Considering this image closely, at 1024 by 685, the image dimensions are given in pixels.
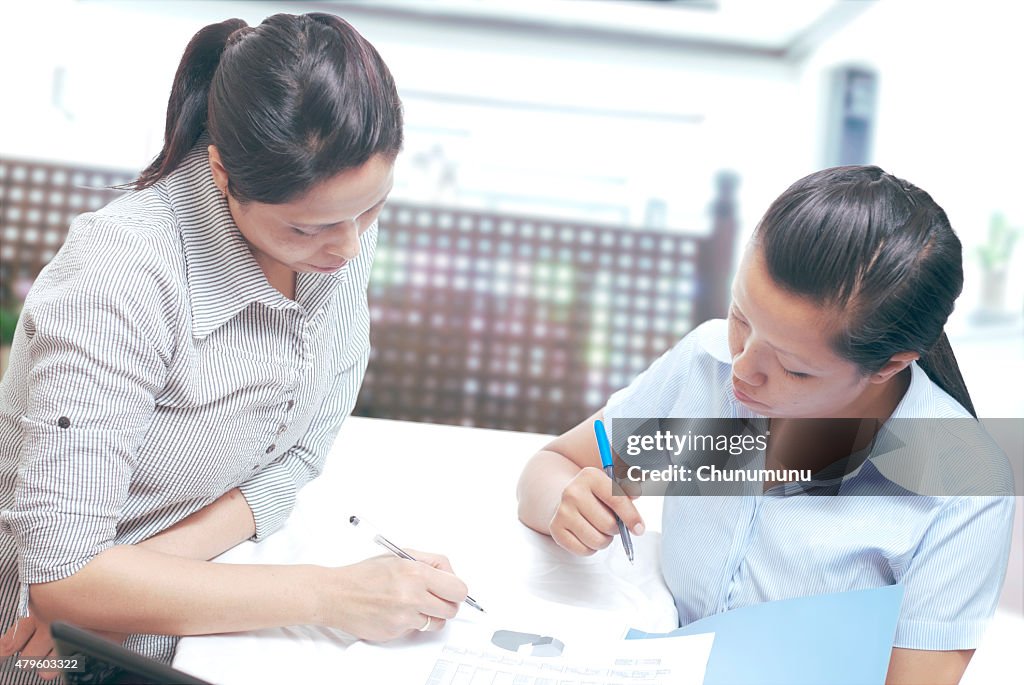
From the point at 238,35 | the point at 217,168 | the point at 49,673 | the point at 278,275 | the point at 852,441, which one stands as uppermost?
the point at 238,35

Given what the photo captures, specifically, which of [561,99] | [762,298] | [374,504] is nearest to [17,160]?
[561,99]

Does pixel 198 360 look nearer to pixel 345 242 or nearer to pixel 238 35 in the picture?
pixel 345 242

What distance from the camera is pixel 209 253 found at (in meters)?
0.88

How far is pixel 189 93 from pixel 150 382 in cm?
31

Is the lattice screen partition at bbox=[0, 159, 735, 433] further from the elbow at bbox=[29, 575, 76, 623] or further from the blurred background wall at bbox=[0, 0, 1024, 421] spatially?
the elbow at bbox=[29, 575, 76, 623]

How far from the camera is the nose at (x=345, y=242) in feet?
2.92

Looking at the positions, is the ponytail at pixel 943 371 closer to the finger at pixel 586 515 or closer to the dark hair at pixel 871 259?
the dark hair at pixel 871 259

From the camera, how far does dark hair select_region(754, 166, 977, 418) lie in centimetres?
79

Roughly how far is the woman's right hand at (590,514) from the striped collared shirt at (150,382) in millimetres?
313

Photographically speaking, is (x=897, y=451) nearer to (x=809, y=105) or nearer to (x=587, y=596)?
(x=587, y=596)

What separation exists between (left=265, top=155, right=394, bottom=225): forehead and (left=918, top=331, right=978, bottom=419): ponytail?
0.56 metres

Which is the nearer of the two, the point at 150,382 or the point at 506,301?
the point at 150,382

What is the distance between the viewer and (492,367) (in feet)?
9.52

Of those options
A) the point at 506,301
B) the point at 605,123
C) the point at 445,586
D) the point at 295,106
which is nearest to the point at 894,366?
the point at 445,586
